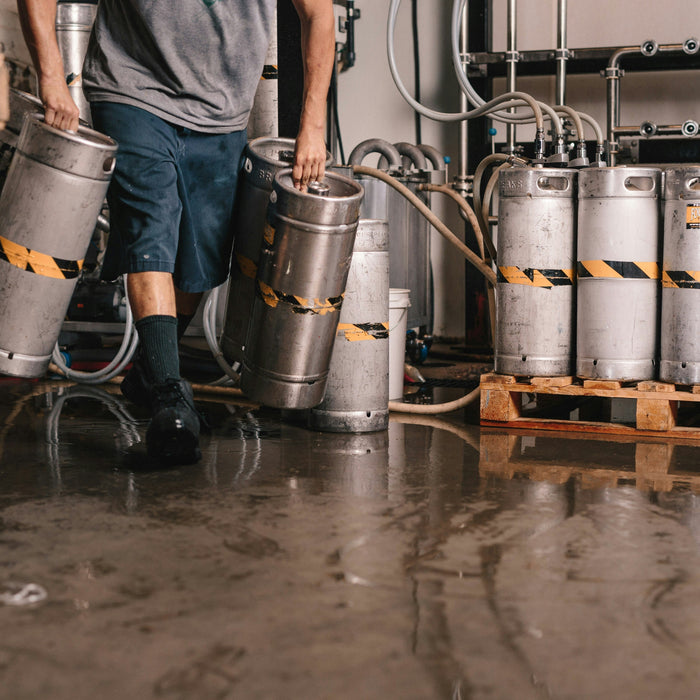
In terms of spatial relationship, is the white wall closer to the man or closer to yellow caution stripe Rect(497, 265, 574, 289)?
yellow caution stripe Rect(497, 265, 574, 289)

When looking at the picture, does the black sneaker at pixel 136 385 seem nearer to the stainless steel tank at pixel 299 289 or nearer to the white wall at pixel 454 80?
the stainless steel tank at pixel 299 289

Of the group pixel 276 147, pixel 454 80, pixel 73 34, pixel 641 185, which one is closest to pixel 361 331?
pixel 276 147

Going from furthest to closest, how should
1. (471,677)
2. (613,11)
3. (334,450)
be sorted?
(613,11), (334,450), (471,677)

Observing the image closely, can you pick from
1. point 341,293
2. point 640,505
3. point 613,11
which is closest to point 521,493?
point 640,505

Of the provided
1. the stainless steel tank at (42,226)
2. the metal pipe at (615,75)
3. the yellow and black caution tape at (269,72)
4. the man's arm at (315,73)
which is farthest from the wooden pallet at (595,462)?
the metal pipe at (615,75)

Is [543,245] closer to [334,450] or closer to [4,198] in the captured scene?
[334,450]

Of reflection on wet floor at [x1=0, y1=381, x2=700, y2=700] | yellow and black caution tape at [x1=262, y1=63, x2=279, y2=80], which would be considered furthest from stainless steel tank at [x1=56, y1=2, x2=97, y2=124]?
reflection on wet floor at [x1=0, y1=381, x2=700, y2=700]

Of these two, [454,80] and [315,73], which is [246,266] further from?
[454,80]

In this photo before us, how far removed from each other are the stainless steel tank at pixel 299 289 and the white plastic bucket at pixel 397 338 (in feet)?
2.18

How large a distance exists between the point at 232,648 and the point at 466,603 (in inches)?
16.5

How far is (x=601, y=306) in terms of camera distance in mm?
3168

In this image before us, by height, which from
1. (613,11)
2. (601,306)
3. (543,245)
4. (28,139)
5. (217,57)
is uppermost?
(613,11)

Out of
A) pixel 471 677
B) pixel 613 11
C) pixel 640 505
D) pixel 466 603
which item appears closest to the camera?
pixel 471 677

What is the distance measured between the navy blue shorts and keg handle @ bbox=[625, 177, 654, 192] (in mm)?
1278
